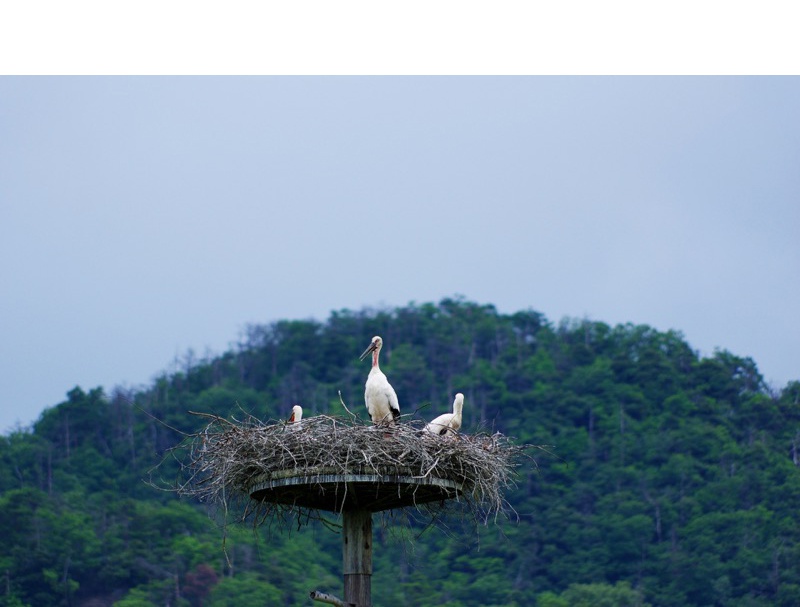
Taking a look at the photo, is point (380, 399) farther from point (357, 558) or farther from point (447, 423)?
point (357, 558)

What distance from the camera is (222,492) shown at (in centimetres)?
1403


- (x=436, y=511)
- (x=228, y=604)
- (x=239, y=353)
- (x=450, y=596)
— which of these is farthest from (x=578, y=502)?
(x=436, y=511)

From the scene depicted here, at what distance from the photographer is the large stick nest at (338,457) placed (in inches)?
526

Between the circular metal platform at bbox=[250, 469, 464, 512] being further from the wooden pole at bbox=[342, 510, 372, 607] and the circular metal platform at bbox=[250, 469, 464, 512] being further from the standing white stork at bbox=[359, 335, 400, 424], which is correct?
the standing white stork at bbox=[359, 335, 400, 424]

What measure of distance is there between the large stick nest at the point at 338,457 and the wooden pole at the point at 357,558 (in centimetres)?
60

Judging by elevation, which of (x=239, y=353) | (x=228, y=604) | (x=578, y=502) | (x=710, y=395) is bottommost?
(x=228, y=604)

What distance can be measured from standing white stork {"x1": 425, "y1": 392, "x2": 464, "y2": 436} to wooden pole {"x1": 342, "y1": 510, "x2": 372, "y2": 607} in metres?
1.42

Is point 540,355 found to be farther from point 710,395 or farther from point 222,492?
point 222,492

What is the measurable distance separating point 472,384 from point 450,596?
2895 centimetres

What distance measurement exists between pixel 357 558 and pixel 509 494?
45.3 meters

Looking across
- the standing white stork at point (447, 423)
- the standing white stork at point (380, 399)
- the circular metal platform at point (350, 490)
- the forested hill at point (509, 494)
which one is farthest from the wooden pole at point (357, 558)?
the forested hill at point (509, 494)

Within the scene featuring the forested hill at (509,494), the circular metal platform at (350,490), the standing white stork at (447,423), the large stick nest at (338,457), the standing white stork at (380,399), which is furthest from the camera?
the forested hill at (509,494)

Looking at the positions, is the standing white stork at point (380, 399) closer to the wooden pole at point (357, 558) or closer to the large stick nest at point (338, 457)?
the large stick nest at point (338, 457)

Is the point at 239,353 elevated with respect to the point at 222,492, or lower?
elevated
